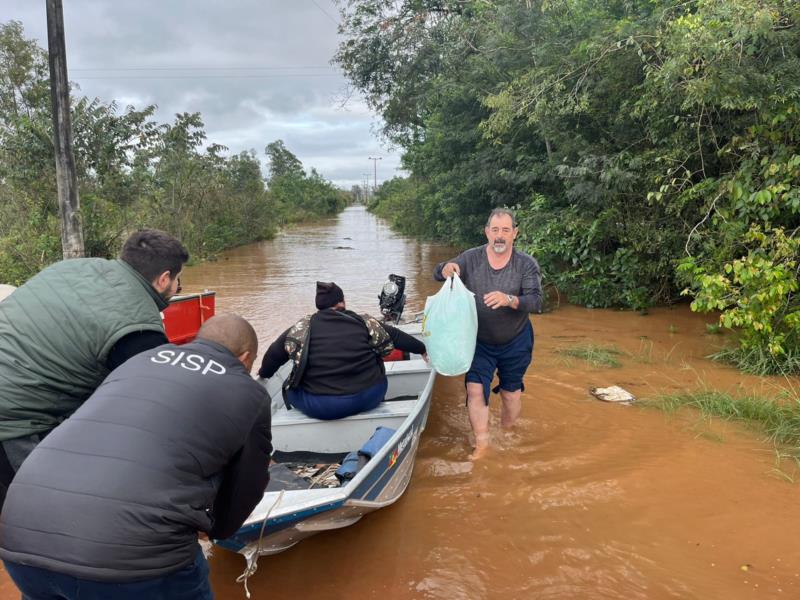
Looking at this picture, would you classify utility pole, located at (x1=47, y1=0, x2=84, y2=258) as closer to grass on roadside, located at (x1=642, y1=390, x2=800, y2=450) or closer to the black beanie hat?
the black beanie hat

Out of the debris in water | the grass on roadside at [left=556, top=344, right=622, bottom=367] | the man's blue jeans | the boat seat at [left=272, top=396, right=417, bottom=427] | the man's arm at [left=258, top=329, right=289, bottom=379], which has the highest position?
the man's arm at [left=258, top=329, right=289, bottom=379]

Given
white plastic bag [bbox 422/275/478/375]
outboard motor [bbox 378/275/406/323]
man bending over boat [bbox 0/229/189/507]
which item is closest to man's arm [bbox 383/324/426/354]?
white plastic bag [bbox 422/275/478/375]

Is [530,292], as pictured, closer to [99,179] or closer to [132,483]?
[132,483]

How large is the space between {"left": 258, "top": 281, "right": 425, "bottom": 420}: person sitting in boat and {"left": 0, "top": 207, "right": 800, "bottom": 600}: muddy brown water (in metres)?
0.78

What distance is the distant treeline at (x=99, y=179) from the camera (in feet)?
36.8

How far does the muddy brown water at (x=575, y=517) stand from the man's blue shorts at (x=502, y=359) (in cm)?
69

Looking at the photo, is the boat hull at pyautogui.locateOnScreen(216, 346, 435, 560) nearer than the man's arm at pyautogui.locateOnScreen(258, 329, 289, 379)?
Yes

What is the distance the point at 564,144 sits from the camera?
31.0ft

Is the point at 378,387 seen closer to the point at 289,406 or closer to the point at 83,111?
the point at 289,406

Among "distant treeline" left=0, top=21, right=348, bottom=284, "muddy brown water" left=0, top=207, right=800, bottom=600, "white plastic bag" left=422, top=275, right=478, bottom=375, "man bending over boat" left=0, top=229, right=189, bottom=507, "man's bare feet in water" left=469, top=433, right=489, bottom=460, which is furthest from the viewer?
"distant treeline" left=0, top=21, right=348, bottom=284

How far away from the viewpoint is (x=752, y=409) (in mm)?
4914

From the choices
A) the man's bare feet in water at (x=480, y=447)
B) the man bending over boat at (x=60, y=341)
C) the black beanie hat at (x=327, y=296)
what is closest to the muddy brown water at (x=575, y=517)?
the man's bare feet in water at (x=480, y=447)

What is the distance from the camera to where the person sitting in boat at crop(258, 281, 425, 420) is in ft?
12.1

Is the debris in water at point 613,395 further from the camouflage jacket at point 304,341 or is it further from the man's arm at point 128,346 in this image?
the man's arm at point 128,346
